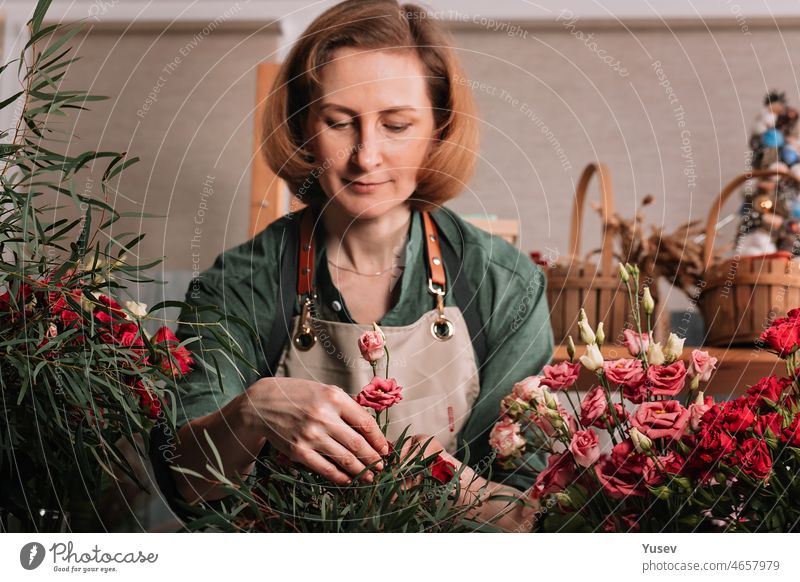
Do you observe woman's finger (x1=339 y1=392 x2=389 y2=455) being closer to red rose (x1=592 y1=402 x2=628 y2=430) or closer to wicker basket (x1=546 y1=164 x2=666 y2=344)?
red rose (x1=592 y1=402 x2=628 y2=430)

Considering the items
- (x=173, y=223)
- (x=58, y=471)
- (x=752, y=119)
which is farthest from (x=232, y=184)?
(x=752, y=119)

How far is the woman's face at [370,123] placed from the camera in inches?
28.1

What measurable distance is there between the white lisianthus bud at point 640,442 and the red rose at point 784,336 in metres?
0.10

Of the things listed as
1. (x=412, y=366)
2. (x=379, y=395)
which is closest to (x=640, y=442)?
(x=379, y=395)

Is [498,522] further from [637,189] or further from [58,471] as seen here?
[637,189]

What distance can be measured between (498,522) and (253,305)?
28 centimetres

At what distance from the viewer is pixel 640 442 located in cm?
50

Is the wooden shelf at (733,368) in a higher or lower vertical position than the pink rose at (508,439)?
lower

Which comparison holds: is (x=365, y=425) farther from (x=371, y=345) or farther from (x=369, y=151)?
(x=369, y=151)

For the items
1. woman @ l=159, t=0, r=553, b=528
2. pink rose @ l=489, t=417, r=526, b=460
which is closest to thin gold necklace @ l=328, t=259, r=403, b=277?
woman @ l=159, t=0, r=553, b=528

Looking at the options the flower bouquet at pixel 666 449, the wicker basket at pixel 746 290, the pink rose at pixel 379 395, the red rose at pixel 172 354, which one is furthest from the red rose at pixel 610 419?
the wicker basket at pixel 746 290

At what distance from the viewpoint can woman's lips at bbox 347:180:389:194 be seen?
2.40ft

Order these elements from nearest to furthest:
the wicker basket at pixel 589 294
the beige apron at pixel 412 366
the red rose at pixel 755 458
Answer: the red rose at pixel 755 458, the beige apron at pixel 412 366, the wicker basket at pixel 589 294

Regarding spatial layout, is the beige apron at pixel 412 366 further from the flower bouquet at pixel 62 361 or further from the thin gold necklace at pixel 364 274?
the flower bouquet at pixel 62 361
